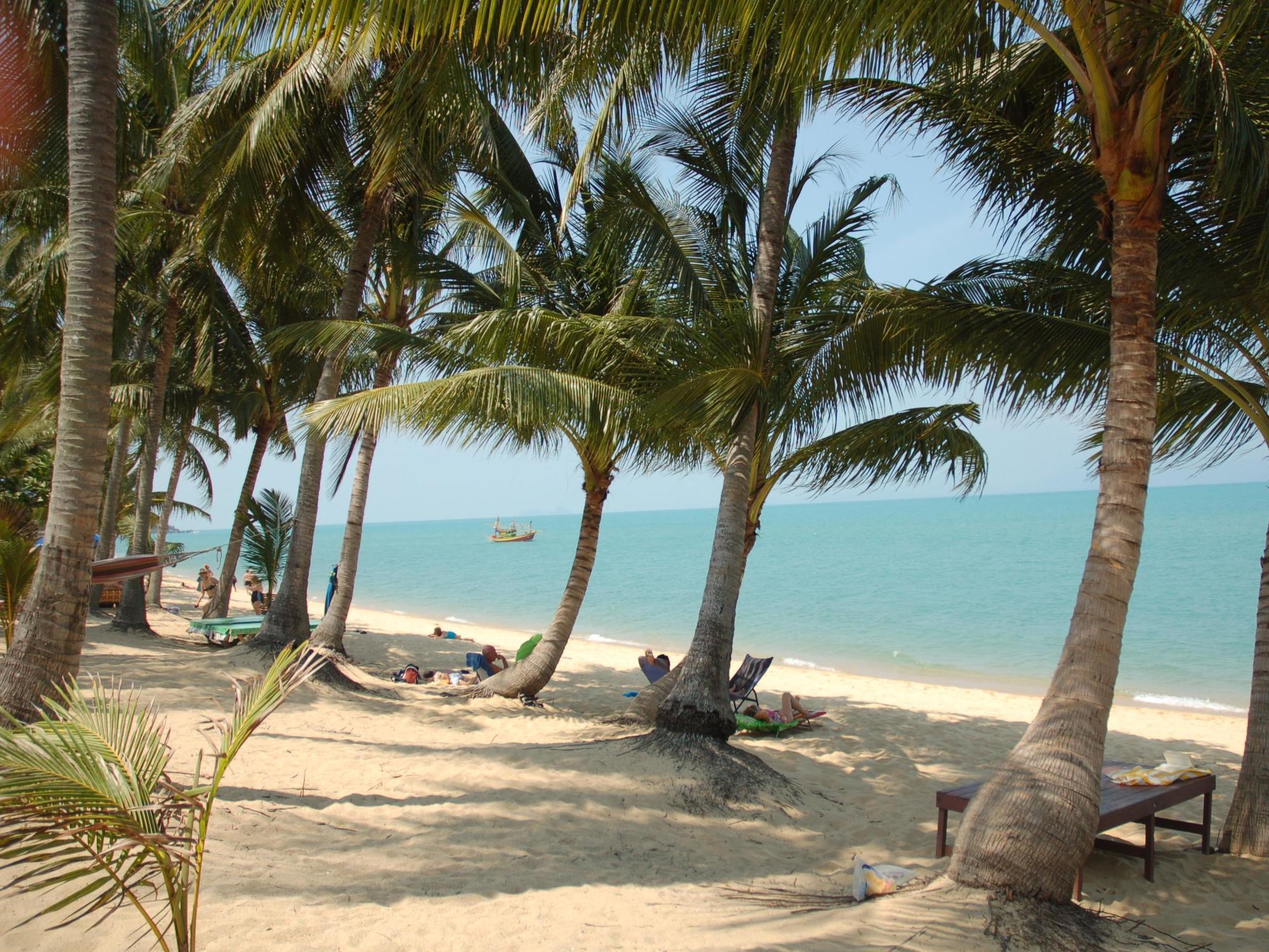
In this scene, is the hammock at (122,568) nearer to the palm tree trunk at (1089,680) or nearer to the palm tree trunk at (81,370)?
the palm tree trunk at (81,370)

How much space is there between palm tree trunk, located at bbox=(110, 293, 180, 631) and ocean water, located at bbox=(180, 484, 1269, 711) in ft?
36.1

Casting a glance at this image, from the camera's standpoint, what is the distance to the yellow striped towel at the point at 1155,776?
16.0 ft

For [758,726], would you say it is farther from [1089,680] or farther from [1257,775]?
[1089,680]

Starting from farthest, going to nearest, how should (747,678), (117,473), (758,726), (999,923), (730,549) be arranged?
(117,473)
(747,678)
(758,726)
(730,549)
(999,923)

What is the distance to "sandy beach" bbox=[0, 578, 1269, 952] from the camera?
323cm

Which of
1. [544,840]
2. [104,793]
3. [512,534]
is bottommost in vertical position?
[544,840]

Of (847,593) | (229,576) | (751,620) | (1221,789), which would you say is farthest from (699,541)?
(1221,789)

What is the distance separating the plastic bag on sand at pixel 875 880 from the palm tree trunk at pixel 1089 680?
0.39m

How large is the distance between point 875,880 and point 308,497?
289 inches

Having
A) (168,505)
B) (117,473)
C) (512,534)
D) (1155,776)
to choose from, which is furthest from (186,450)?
(512,534)

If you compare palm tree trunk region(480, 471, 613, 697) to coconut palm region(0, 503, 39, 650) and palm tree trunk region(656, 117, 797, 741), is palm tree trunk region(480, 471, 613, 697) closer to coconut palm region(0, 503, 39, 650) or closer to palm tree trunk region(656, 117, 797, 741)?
palm tree trunk region(656, 117, 797, 741)

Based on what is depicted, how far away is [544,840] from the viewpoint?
14.9 ft

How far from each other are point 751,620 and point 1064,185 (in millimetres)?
22193

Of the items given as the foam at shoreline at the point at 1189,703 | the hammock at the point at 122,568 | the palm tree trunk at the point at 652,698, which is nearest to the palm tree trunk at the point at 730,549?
the palm tree trunk at the point at 652,698
